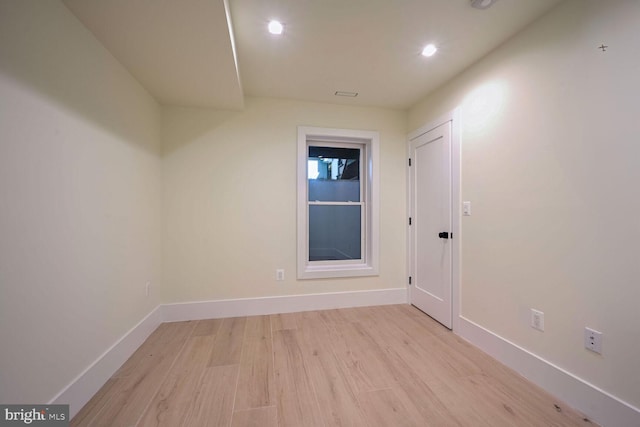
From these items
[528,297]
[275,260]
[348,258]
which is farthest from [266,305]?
[528,297]

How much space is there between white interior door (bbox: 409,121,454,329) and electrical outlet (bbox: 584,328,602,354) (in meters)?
0.99

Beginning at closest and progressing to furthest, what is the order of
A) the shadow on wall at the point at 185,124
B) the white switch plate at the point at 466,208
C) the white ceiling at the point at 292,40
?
the white ceiling at the point at 292,40, the white switch plate at the point at 466,208, the shadow on wall at the point at 185,124

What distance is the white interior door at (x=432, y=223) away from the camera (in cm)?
237

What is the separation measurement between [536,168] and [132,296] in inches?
125

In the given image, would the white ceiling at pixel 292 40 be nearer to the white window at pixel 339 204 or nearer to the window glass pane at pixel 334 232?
the white window at pixel 339 204

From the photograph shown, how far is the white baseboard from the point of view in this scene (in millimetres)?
1227

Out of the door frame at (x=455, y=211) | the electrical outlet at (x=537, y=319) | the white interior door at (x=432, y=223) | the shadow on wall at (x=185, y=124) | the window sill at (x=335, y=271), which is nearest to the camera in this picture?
the electrical outlet at (x=537, y=319)

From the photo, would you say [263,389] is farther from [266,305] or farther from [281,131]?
[281,131]

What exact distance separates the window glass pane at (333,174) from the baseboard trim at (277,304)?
3.89 ft

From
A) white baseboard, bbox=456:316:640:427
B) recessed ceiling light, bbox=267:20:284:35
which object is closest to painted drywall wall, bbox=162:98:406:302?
recessed ceiling light, bbox=267:20:284:35

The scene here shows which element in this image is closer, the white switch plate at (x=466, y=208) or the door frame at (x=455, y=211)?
the white switch plate at (x=466, y=208)

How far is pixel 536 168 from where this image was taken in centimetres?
A: 161

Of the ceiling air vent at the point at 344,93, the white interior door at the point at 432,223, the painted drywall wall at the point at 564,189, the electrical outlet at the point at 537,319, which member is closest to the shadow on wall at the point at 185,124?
the ceiling air vent at the point at 344,93

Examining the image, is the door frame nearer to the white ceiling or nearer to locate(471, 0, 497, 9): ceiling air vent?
the white ceiling
